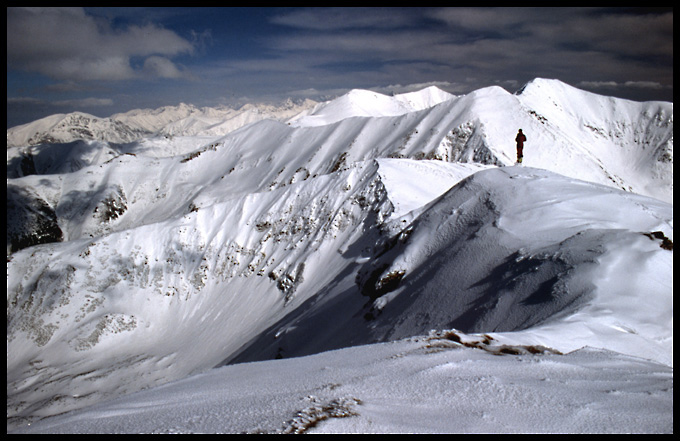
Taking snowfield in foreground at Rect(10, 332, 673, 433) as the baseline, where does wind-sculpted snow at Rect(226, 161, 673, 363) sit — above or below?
below

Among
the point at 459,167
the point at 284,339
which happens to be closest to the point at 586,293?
the point at 284,339

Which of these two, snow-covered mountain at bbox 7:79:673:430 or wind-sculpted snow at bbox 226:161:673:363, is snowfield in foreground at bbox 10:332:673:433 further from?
wind-sculpted snow at bbox 226:161:673:363

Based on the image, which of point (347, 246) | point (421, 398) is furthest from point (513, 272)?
point (347, 246)

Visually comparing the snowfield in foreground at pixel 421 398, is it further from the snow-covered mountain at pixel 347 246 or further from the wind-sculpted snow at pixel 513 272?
the wind-sculpted snow at pixel 513 272

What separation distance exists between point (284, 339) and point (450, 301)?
53.1ft

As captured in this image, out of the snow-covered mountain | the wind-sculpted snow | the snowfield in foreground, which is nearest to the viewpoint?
the snowfield in foreground

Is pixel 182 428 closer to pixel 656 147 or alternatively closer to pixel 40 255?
pixel 40 255

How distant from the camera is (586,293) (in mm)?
11828

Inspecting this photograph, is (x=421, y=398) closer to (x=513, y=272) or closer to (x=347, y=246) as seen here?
(x=513, y=272)

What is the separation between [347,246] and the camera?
46.0 metres

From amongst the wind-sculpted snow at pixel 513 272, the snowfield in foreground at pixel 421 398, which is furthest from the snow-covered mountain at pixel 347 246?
the snowfield in foreground at pixel 421 398

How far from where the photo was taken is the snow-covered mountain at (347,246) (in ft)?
45.0

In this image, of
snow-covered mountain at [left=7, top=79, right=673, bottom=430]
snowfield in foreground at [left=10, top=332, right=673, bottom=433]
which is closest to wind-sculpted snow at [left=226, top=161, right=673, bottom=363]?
snow-covered mountain at [left=7, top=79, right=673, bottom=430]

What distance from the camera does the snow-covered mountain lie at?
13.7 m
